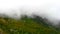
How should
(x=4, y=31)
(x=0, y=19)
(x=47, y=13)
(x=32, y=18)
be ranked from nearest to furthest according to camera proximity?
1. (x=4, y=31)
2. (x=0, y=19)
3. (x=32, y=18)
4. (x=47, y=13)

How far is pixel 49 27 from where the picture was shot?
27.1ft

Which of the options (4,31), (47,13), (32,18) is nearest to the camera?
(4,31)

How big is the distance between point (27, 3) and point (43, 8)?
1.84 feet

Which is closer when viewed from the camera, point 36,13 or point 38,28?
point 38,28

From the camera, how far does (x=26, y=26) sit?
7.88 metres

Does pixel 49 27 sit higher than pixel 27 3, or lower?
lower

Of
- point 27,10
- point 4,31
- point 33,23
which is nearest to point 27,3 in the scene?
point 27,10

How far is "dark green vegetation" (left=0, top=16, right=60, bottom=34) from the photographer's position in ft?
24.6

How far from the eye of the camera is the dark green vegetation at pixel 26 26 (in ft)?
24.6

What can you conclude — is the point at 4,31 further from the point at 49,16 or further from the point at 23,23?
the point at 49,16

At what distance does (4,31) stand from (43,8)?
233cm

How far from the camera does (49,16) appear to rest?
29.4 feet

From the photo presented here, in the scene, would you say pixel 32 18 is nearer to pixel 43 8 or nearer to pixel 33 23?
pixel 33 23

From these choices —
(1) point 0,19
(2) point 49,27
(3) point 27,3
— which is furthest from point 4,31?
(3) point 27,3
